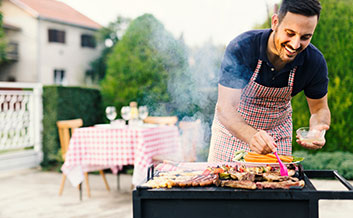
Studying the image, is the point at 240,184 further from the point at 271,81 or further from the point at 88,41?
the point at 88,41

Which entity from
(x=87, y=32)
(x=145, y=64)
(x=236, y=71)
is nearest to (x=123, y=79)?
(x=145, y=64)

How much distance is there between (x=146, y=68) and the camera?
7.34m

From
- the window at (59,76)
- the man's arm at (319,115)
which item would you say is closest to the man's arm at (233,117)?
the man's arm at (319,115)

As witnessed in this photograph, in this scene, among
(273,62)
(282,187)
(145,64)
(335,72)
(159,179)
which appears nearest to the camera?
(282,187)

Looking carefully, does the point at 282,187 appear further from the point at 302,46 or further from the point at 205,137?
the point at 205,137

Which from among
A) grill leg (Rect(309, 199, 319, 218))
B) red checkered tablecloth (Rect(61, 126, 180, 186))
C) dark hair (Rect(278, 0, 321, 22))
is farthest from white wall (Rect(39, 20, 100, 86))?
grill leg (Rect(309, 199, 319, 218))

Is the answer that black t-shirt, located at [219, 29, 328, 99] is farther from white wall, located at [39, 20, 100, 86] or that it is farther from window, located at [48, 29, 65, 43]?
window, located at [48, 29, 65, 43]

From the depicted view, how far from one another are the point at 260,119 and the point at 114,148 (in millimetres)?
2537

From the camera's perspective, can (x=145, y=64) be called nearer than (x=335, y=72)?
No

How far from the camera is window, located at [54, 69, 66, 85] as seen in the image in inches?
795

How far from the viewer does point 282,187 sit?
65.0 inches

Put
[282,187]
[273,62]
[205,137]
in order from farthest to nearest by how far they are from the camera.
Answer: [205,137], [273,62], [282,187]

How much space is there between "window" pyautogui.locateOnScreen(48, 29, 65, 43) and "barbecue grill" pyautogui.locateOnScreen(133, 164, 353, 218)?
1865 centimetres

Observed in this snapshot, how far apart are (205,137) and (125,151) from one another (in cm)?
115
